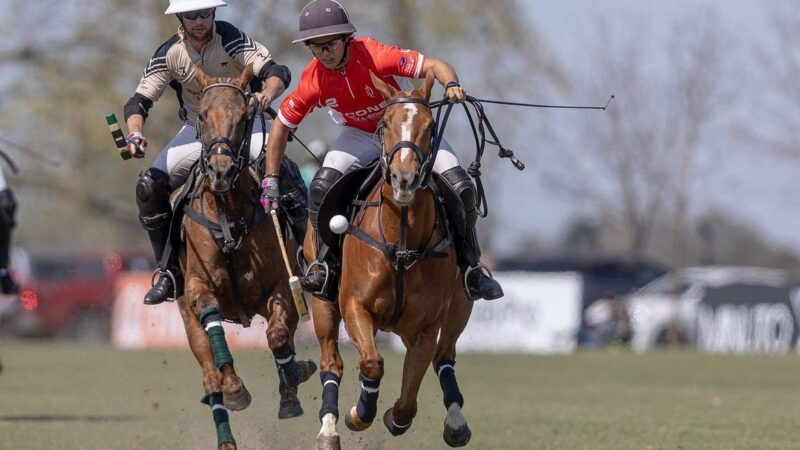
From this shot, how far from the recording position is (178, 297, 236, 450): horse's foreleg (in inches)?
370

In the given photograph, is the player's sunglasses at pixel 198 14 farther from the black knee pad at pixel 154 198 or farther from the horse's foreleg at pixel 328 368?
the horse's foreleg at pixel 328 368

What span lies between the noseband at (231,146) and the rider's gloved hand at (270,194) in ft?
0.66

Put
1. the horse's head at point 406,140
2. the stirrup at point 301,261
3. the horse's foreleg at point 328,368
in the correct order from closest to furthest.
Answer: the horse's head at point 406,140 < the horse's foreleg at point 328,368 < the stirrup at point 301,261

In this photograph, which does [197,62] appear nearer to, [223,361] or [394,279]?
[223,361]

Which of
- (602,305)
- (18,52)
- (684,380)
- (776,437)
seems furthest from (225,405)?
(18,52)

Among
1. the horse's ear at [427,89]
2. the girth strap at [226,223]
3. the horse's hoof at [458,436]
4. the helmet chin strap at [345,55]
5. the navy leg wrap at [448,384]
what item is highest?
the helmet chin strap at [345,55]

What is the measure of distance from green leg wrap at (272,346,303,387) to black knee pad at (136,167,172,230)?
138 centimetres

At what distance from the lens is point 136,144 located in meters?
10.2

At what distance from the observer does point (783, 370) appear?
22359 mm

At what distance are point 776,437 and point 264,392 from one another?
6.70m

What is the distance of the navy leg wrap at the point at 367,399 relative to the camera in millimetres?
9352

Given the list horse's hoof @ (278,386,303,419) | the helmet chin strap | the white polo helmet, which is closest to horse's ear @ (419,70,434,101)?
the helmet chin strap

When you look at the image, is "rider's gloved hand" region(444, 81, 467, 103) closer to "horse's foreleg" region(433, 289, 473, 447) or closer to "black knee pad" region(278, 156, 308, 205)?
"horse's foreleg" region(433, 289, 473, 447)

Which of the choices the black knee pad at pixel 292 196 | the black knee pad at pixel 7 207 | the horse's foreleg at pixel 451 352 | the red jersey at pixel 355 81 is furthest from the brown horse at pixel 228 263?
the black knee pad at pixel 7 207
